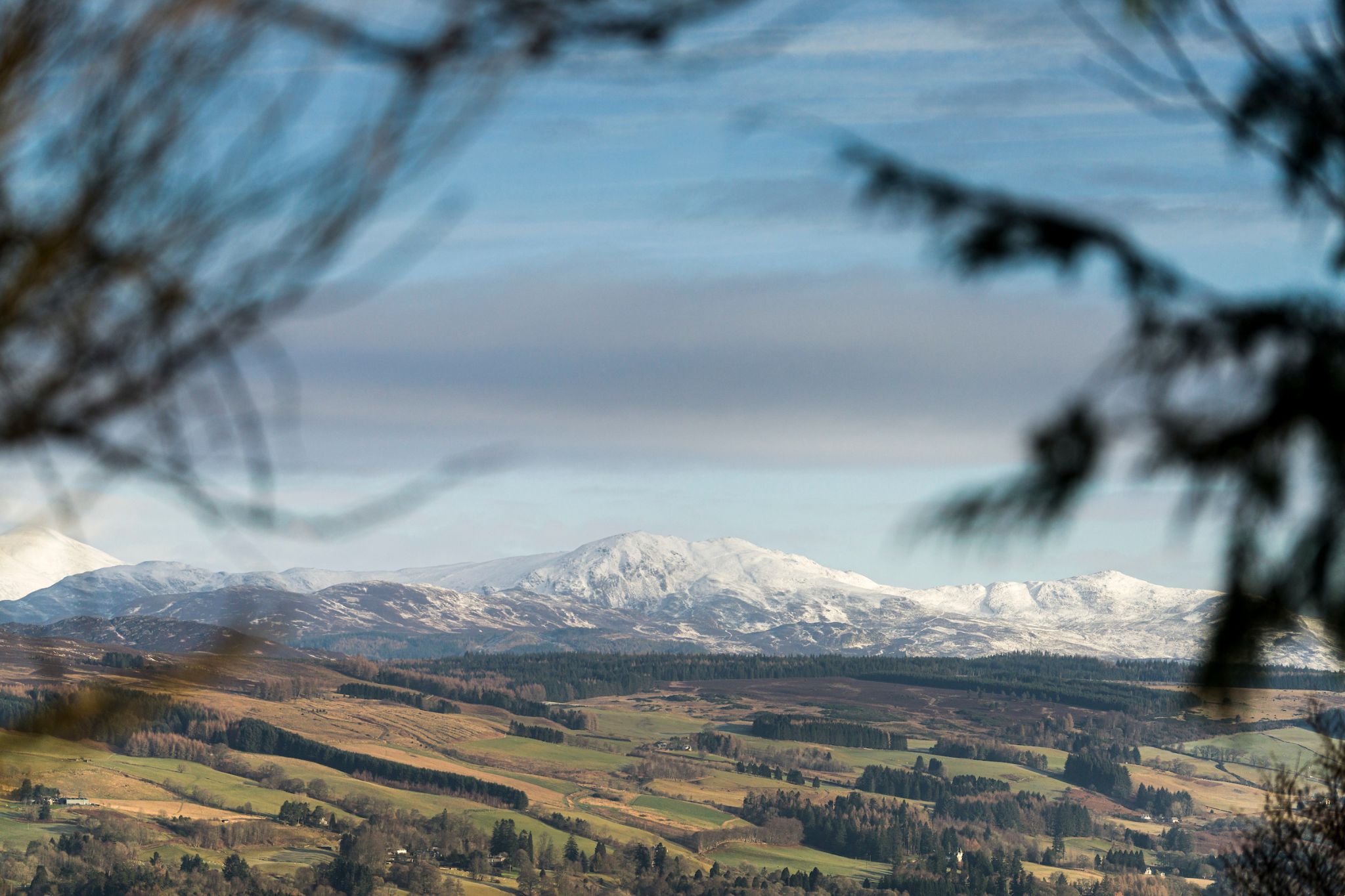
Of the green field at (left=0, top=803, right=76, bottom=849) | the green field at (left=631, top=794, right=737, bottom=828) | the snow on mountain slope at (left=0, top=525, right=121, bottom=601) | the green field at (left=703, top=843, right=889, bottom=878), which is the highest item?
the snow on mountain slope at (left=0, top=525, right=121, bottom=601)

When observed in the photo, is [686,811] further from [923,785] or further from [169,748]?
[169,748]

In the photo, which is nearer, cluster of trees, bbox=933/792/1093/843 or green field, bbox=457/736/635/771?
cluster of trees, bbox=933/792/1093/843

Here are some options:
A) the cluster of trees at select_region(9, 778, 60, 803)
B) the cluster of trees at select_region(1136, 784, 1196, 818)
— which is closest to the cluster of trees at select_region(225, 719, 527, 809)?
the cluster of trees at select_region(1136, 784, 1196, 818)

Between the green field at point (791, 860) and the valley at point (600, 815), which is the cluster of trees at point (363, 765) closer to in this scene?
the valley at point (600, 815)

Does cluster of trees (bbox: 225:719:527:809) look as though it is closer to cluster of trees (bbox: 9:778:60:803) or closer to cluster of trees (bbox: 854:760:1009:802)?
cluster of trees (bbox: 854:760:1009:802)

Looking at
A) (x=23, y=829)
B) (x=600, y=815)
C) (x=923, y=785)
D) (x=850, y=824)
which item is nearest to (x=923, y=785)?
(x=923, y=785)

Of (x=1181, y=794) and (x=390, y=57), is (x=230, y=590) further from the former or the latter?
(x=1181, y=794)
